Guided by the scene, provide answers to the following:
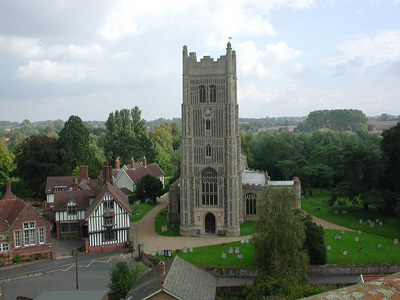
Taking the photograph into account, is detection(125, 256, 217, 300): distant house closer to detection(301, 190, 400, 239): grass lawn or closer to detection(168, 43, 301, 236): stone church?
detection(168, 43, 301, 236): stone church

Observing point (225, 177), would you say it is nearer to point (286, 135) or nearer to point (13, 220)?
point (13, 220)

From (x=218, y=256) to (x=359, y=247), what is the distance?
1244cm

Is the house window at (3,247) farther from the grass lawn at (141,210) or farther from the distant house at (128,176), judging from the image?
the distant house at (128,176)

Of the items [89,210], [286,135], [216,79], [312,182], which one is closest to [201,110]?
[216,79]

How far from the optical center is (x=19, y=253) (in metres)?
34.8

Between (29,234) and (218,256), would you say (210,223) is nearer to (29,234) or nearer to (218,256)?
(218,256)

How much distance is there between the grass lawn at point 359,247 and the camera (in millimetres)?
32750

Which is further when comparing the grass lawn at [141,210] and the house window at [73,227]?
the grass lawn at [141,210]

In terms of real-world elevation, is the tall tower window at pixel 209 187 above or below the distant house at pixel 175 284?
above

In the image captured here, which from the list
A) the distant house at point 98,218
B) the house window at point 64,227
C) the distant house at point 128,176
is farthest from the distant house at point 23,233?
the distant house at point 128,176

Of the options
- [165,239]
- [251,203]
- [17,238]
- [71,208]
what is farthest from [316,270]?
[17,238]

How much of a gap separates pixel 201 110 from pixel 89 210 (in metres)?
14.3

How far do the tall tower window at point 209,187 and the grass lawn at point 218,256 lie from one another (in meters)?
5.28

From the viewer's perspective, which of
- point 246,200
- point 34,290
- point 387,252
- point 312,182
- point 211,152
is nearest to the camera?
point 34,290
